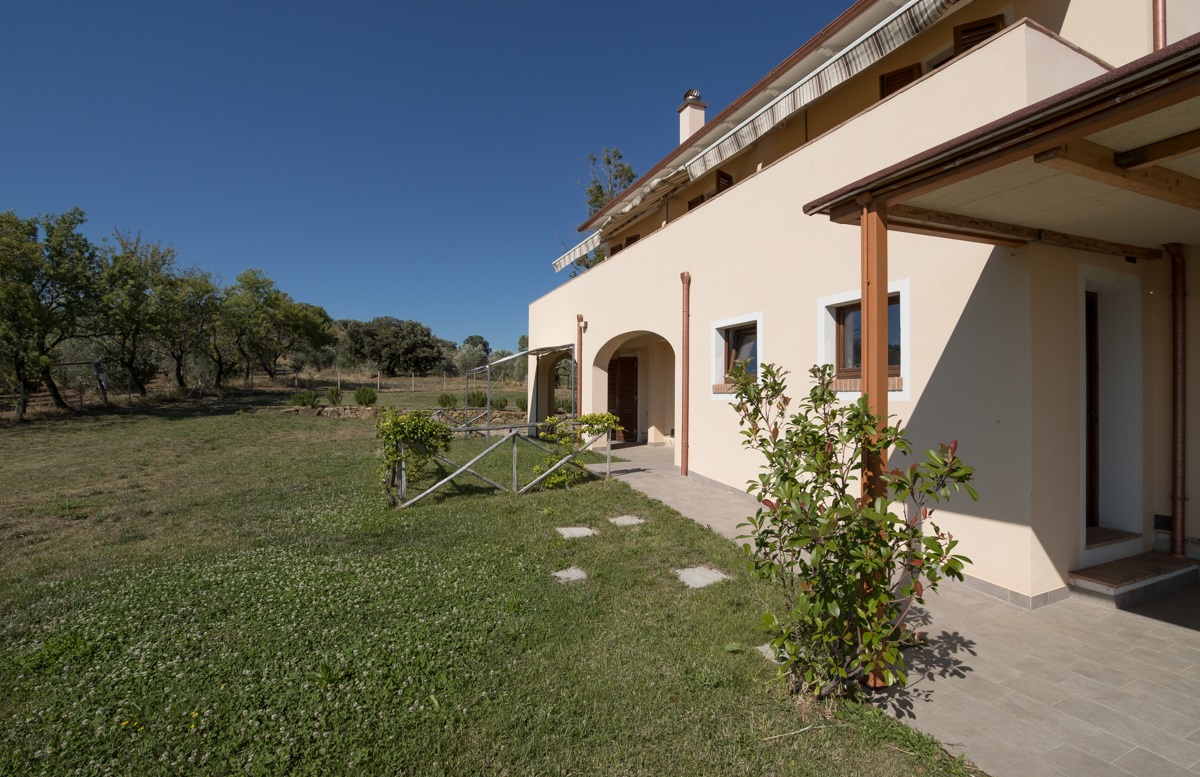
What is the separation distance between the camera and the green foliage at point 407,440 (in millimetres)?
7559

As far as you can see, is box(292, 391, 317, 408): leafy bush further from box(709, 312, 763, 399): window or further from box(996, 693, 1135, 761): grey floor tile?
box(996, 693, 1135, 761): grey floor tile

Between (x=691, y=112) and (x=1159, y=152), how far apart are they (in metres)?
11.8

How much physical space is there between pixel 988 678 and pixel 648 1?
14596mm

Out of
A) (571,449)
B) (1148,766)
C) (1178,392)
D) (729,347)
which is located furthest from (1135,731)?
(571,449)

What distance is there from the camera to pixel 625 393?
1568 centimetres

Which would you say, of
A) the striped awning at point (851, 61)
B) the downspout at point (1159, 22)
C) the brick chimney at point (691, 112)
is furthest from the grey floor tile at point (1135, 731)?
the brick chimney at point (691, 112)

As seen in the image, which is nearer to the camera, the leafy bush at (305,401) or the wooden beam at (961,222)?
the wooden beam at (961,222)

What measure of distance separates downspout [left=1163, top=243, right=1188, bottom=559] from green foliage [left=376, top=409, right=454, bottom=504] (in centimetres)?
812

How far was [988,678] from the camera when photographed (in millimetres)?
3115

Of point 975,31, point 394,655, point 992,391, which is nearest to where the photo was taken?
point 394,655

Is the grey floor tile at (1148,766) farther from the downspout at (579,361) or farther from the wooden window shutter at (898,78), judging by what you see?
the downspout at (579,361)

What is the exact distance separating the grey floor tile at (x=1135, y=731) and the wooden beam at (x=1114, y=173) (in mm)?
2828

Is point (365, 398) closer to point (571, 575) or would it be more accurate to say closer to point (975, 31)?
point (571, 575)

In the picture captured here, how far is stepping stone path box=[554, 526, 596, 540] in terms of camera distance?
6051 millimetres
